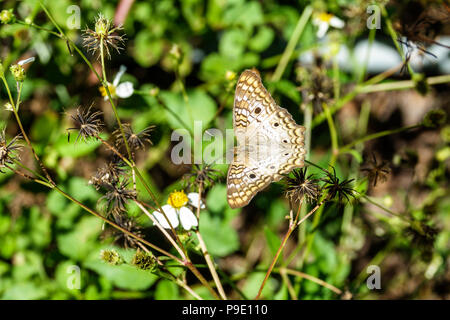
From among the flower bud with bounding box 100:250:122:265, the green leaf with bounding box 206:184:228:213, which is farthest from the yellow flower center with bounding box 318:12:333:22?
the flower bud with bounding box 100:250:122:265

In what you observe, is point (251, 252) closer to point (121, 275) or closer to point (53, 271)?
point (121, 275)

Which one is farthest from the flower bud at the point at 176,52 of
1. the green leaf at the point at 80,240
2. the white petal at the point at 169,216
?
the green leaf at the point at 80,240

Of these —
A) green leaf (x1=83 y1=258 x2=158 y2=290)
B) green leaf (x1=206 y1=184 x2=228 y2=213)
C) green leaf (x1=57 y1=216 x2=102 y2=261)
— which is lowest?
green leaf (x1=83 y1=258 x2=158 y2=290)

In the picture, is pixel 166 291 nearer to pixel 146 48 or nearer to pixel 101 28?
pixel 101 28

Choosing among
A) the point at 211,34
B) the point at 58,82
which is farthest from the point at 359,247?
the point at 58,82

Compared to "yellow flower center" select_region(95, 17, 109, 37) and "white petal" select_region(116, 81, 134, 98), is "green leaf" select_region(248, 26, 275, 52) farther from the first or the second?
"yellow flower center" select_region(95, 17, 109, 37)
